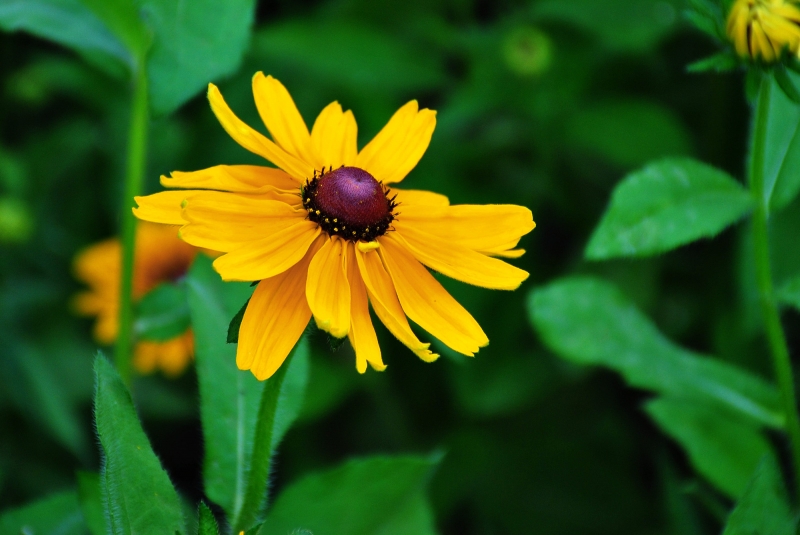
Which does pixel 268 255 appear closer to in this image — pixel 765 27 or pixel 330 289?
pixel 330 289

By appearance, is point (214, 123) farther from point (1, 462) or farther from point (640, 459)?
point (640, 459)

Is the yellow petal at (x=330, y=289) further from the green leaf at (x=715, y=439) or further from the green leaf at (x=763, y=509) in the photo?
the green leaf at (x=715, y=439)

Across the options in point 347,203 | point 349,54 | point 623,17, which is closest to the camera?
point 347,203

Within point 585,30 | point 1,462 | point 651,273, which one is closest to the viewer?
point 1,462

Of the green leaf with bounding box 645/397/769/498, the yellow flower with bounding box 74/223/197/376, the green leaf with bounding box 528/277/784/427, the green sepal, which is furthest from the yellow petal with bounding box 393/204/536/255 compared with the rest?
the yellow flower with bounding box 74/223/197/376

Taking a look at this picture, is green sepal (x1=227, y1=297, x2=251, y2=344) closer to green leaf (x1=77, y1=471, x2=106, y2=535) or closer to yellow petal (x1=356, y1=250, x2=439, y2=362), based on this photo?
yellow petal (x1=356, y1=250, x2=439, y2=362)

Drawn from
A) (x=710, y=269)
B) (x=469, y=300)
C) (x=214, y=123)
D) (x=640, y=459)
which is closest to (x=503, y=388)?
(x=469, y=300)

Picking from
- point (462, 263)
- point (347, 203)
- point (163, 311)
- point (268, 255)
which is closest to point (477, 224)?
point (462, 263)
